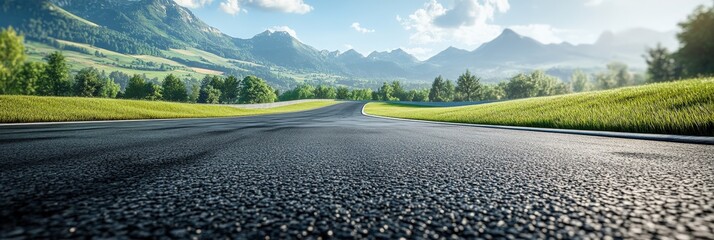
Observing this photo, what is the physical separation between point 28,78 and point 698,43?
130 metres

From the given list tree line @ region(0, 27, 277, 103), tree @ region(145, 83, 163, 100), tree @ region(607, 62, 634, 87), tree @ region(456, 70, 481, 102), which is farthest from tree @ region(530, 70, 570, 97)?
tree @ region(145, 83, 163, 100)

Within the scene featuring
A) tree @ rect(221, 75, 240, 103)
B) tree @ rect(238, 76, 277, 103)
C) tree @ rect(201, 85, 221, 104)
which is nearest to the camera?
tree @ rect(238, 76, 277, 103)

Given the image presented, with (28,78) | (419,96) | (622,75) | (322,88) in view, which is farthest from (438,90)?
(28,78)

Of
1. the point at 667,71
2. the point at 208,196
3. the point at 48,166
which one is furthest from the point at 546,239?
the point at 667,71

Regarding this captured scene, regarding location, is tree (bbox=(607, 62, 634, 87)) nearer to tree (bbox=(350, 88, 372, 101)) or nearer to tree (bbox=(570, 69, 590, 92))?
tree (bbox=(570, 69, 590, 92))

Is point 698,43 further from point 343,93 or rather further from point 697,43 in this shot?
point 343,93

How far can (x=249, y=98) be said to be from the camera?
336ft

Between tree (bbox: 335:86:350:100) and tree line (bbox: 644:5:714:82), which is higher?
tree line (bbox: 644:5:714:82)

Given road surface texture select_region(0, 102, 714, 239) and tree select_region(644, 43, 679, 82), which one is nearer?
road surface texture select_region(0, 102, 714, 239)

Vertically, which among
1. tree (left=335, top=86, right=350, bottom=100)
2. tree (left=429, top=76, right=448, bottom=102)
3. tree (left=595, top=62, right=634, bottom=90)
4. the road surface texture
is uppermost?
tree (left=595, top=62, right=634, bottom=90)

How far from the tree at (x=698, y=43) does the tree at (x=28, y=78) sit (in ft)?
421

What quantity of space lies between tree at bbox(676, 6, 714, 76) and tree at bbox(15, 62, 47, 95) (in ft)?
421

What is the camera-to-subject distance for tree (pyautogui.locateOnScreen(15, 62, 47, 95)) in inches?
2950

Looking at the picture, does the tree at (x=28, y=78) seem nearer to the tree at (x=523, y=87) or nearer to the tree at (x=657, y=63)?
the tree at (x=523, y=87)
